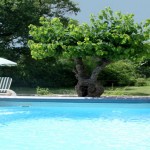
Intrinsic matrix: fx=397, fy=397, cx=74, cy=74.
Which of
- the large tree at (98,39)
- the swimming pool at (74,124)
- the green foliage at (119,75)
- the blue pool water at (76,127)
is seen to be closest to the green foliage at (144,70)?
the green foliage at (119,75)

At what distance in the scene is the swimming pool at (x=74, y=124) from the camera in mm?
6848

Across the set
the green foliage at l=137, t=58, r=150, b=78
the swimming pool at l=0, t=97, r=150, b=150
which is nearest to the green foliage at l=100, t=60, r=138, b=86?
the green foliage at l=137, t=58, r=150, b=78

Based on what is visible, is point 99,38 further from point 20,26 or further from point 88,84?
point 20,26

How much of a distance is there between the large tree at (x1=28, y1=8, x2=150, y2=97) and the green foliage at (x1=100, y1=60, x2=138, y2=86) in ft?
24.1

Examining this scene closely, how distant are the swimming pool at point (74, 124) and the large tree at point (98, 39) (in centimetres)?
155

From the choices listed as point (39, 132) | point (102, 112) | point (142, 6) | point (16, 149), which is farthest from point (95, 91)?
point (142, 6)

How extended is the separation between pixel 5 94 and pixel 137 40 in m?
4.79

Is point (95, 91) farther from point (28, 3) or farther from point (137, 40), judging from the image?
point (28, 3)

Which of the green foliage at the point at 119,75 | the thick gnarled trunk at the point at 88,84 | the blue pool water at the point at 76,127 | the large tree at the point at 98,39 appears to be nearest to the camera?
the blue pool water at the point at 76,127

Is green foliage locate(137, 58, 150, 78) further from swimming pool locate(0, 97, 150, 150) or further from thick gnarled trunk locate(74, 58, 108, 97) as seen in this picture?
swimming pool locate(0, 97, 150, 150)

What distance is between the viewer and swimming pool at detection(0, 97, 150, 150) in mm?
6848

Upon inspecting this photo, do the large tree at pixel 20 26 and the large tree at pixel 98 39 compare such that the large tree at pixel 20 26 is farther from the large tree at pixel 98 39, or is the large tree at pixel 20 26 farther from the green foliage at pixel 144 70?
the large tree at pixel 98 39

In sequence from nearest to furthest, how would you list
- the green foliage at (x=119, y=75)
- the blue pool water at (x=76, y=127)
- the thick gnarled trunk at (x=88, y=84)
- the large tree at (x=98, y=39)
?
1. the blue pool water at (x=76, y=127)
2. the large tree at (x=98, y=39)
3. the thick gnarled trunk at (x=88, y=84)
4. the green foliage at (x=119, y=75)

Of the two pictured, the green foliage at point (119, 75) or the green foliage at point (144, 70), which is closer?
the green foliage at point (119, 75)
